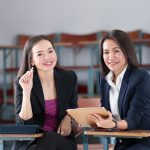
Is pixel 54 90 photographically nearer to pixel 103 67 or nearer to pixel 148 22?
pixel 103 67

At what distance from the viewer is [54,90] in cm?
273

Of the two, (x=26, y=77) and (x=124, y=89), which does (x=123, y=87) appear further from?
(x=26, y=77)

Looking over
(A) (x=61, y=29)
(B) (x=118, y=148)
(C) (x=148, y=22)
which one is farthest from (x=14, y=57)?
(B) (x=118, y=148)

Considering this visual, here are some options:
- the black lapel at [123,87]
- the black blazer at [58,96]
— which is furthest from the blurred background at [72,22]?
the black lapel at [123,87]

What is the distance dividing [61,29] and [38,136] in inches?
178

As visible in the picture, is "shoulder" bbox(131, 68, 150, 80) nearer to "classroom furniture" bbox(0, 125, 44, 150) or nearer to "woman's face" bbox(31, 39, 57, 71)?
"woman's face" bbox(31, 39, 57, 71)

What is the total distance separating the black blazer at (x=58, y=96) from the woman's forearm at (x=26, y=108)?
0.03 metres

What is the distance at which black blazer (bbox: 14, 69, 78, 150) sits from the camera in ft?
8.53

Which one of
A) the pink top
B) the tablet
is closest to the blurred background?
the pink top

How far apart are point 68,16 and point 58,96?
159 inches

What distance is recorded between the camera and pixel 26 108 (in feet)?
8.20

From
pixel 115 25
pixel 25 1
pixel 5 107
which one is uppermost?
pixel 25 1

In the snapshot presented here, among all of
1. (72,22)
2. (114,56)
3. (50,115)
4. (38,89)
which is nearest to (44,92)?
(38,89)

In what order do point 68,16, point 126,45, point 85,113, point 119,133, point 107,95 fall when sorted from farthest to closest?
point 68,16 < point 107,95 < point 126,45 < point 85,113 < point 119,133
